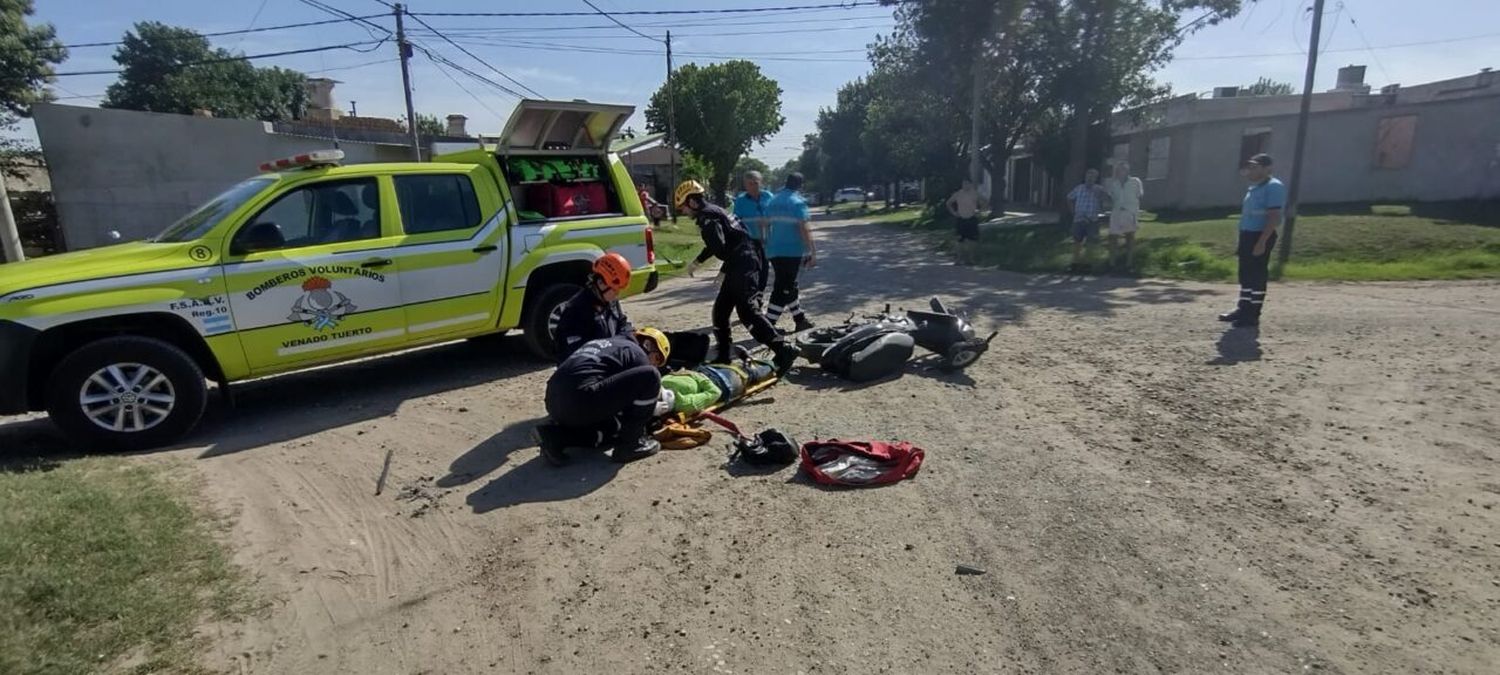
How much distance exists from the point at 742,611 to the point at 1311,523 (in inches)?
112

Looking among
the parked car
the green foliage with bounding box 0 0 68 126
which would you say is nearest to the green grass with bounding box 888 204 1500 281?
the green foliage with bounding box 0 0 68 126

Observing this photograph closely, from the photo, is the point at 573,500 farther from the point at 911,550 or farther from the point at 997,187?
the point at 997,187

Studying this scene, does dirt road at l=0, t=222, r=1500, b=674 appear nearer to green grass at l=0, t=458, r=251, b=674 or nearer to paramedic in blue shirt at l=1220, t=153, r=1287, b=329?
green grass at l=0, t=458, r=251, b=674

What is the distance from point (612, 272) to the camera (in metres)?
4.86

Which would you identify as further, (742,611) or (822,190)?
(822,190)

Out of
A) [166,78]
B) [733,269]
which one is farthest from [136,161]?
[166,78]

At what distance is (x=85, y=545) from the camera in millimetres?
3451

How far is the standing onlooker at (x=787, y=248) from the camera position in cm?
798

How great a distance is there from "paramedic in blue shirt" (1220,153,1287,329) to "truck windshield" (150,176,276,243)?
908 centimetres

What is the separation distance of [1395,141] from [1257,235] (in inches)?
740

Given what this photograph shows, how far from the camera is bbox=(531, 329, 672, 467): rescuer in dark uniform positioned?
14.8 feet

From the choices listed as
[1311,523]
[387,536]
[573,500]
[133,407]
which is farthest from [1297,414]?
[133,407]

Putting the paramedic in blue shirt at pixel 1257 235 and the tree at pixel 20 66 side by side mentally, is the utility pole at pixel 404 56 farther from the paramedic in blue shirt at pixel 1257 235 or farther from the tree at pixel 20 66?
the paramedic in blue shirt at pixel 1257 235

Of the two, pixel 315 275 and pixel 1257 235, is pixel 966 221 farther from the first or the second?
pixel 315 275
